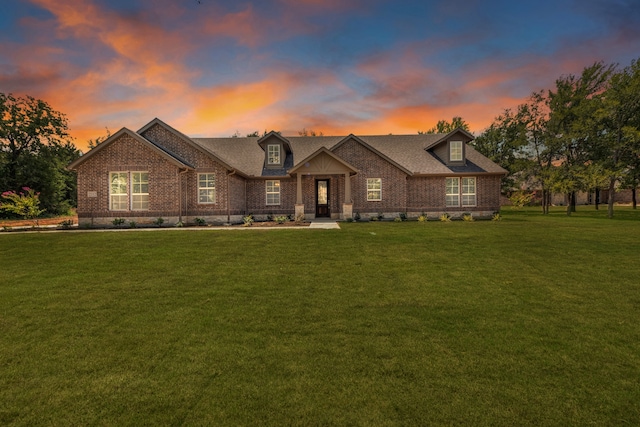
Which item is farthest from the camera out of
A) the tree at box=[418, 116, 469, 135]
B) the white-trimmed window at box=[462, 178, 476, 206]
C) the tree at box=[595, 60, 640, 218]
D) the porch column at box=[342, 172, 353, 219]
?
the tree at box=[418, 116, 469, 135]

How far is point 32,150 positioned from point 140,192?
28016 mm

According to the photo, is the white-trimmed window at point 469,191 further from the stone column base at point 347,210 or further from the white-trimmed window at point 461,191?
the stone column base at point 347,210

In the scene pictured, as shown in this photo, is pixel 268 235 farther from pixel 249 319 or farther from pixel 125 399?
pixel 125 399

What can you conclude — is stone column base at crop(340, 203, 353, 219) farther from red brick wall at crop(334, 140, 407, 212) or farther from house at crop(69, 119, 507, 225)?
red brick wall at crop(334, 140, 407, 212)

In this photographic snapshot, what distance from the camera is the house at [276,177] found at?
63.8 ft

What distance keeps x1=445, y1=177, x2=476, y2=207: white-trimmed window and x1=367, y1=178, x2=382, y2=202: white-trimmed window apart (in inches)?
223

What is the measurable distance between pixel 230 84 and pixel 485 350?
2091 cm

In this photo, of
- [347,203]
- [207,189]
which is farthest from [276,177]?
[347,203]

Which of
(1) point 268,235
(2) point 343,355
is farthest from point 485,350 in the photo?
(1) point 268,235

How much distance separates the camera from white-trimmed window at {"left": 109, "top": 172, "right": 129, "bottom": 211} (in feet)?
64.5

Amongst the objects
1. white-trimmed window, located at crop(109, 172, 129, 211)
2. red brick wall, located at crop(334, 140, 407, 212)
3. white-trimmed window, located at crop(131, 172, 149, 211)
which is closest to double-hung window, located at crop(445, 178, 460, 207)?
red brick wall, located at crop(334, 140, 407, 212)

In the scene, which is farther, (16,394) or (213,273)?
(213,273)

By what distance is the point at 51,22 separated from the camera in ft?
42.9

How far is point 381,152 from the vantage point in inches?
985
